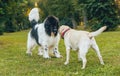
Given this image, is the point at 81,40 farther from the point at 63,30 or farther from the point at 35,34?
the point at 35,34

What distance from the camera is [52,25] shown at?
10.1 metres

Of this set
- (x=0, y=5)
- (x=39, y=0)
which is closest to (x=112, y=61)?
(x=0, y=5)

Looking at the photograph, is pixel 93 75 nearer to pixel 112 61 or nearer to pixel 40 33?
pixel 112 61

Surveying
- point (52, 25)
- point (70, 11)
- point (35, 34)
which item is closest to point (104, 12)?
point (70, 11)

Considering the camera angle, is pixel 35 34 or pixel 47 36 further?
pixel 35 34

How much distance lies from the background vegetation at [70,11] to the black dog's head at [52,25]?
7.33 meters

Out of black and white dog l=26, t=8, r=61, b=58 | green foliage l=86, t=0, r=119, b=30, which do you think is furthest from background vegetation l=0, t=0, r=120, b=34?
black and white dog l=26, t=8, r=61, b=58

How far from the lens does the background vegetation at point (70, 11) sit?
18.9 m

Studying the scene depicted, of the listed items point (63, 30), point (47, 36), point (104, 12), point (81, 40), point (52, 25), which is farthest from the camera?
point (104, 12)

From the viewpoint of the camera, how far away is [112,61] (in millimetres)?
9523

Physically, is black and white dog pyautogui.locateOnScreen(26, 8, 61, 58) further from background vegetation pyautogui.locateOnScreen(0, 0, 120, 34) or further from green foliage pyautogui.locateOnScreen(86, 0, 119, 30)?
green foliage pyautogui.locateOnScreen(86, 0, 119, 30)

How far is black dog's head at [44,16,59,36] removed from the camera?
33.1 ft

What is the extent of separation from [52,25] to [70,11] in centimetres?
3964

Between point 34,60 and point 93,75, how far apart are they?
10.5 feet
